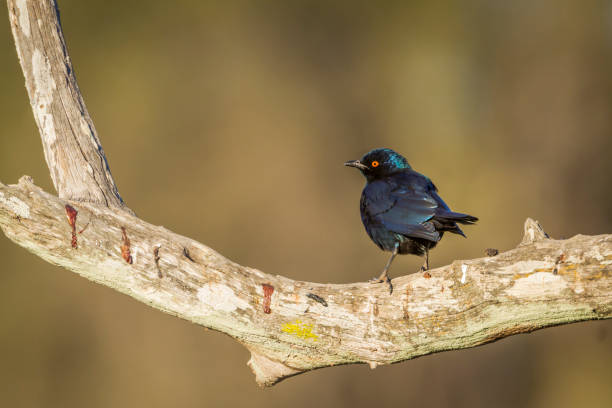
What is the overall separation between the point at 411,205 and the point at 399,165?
0.49m

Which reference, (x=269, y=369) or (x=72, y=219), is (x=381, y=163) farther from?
(x=72, y=219)

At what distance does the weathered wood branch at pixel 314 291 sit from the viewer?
2150 mm

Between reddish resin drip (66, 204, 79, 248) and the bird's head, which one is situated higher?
the bird's head

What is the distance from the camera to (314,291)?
2451mm

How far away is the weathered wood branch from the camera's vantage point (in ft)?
7.06

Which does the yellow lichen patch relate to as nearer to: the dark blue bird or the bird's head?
the dark blue bird

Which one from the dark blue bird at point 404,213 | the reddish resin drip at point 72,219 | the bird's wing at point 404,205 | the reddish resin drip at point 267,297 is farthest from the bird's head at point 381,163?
the reddish resin drip at point 72,219

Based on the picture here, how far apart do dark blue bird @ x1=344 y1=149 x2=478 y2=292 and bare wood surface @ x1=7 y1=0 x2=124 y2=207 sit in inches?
51.8

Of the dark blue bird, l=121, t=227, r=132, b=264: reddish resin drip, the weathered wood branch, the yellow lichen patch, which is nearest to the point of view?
the weathered wood branch

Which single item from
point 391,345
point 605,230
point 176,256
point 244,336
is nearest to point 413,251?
point 391,345

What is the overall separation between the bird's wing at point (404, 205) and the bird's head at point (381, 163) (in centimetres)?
17

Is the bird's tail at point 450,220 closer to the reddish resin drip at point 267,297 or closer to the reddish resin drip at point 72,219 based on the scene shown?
the reddish resin drip at point 267,297

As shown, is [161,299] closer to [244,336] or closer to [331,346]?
[244,336]

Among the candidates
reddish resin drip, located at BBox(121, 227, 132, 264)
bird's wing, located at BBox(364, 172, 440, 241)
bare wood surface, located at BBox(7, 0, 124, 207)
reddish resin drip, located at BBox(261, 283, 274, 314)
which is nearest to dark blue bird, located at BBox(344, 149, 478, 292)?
bird's wing, located at BBox(364, 172, 440, 241)
